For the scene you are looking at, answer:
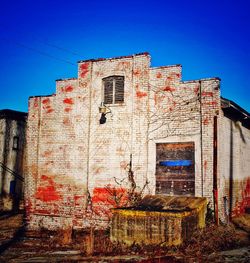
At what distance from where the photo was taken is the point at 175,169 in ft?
37.4

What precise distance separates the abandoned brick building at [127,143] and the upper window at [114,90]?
0.04 metres

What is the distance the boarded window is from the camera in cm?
1112

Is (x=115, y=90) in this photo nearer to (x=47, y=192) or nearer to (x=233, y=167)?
(x=47, y=192)

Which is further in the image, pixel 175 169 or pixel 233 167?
pixel 233 167

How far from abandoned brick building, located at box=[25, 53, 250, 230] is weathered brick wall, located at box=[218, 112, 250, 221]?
0.04 metres

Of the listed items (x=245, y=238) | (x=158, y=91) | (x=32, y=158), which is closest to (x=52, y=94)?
(x=32, y=158)

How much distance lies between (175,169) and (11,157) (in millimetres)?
11727

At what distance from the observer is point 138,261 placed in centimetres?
751

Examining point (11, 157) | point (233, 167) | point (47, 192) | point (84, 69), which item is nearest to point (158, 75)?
point (84, 69)

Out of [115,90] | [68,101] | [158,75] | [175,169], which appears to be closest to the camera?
[175,169]

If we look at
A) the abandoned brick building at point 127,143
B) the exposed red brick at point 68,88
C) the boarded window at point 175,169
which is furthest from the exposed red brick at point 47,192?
the boarded window at point 175,169

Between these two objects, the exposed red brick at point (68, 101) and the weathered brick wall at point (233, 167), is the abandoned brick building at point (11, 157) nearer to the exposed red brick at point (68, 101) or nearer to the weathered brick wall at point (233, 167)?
the exposed red brick at point (68, 101)

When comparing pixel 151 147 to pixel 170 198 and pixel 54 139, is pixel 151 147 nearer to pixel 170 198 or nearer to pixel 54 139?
pixel 170 198

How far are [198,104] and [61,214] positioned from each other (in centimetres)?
725
